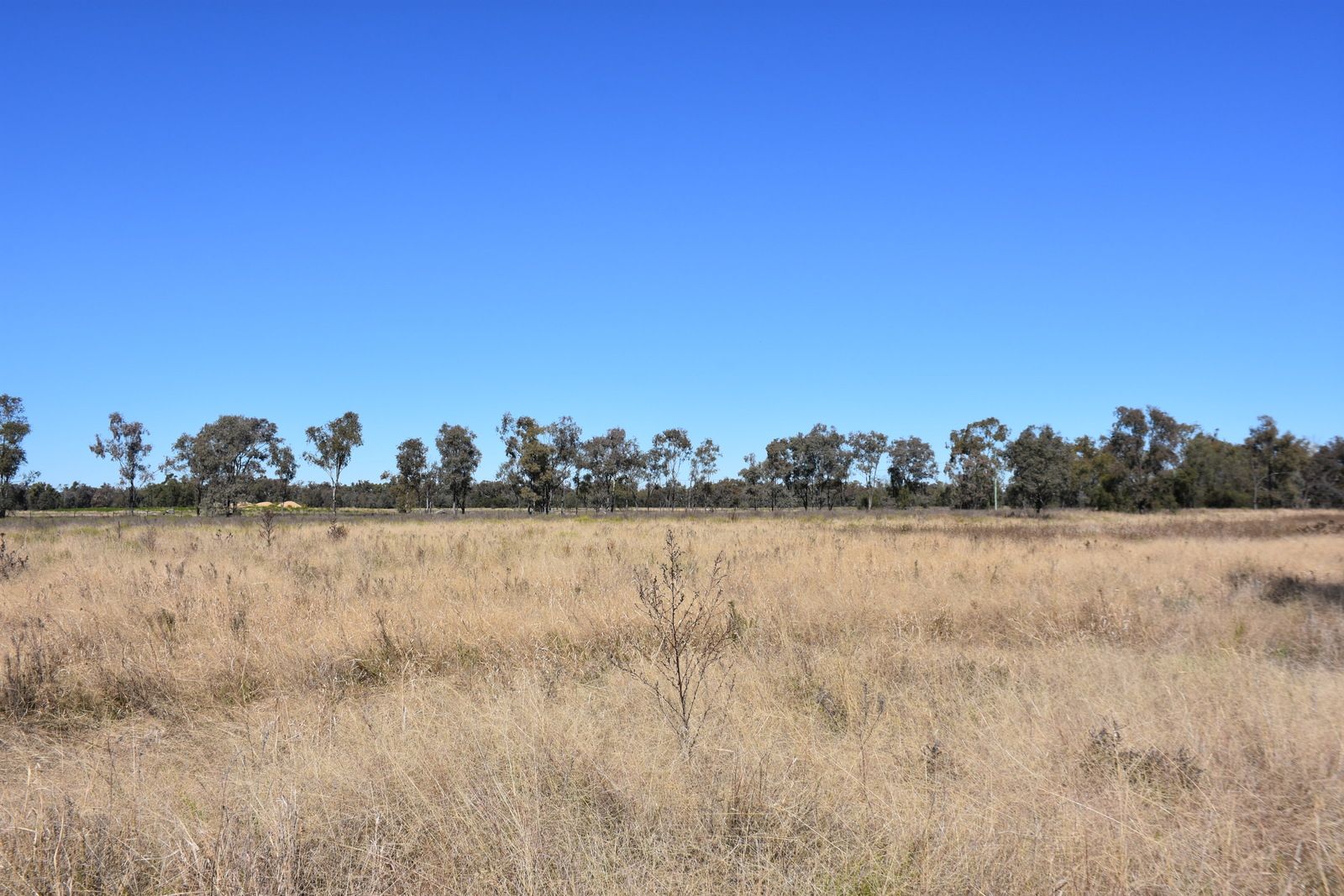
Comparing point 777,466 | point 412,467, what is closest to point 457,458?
point 412,467

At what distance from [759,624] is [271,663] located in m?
4.57

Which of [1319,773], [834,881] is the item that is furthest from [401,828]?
[1319,773]

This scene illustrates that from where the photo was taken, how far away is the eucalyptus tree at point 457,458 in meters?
86.9

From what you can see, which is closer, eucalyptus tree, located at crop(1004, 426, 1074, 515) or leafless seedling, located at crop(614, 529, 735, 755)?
leafless seedling, located at crop(614, 529, 735, 755)

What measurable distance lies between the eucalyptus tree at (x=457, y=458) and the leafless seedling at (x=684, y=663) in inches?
3292

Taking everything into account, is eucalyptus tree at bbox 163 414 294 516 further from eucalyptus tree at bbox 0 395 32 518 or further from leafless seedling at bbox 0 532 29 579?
leafless seedling at bbox 0 532 29 579

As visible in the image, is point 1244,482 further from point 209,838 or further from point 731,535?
point 209,838

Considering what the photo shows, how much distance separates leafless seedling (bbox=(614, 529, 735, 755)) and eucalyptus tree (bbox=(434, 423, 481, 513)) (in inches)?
3292

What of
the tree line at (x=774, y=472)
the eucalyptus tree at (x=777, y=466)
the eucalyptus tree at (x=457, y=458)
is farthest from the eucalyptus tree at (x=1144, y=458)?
the eucalyptus tree at (x=457, y=458)

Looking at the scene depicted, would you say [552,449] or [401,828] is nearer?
[401,828]

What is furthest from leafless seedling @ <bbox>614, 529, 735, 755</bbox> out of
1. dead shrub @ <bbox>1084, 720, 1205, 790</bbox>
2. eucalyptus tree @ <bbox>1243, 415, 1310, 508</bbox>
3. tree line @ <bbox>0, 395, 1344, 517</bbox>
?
eucalyptus tree @ <bbox>1243, 415, 1310, 508</bbox>

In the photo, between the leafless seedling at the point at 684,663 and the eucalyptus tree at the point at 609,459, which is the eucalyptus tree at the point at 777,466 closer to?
the eucalyptus tree at the point at 609,459

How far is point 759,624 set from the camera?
7.16 metres

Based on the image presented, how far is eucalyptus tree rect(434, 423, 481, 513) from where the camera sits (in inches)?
3420
